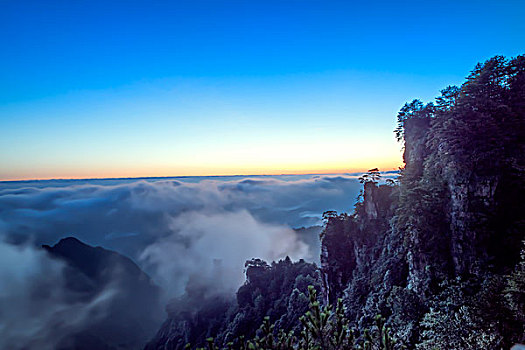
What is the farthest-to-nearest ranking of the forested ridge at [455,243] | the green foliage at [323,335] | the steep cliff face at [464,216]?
the steep cliff face at [464,216] < the forested ridge at [455,243] < the green foliage at [323,335]

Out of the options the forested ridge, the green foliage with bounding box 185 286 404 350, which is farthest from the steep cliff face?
the green foliage with bounding box 185 286 404 350

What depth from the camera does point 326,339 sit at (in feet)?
28.6

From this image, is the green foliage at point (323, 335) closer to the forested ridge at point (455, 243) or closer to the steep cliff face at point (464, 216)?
the forested ridge at point (455, 243)

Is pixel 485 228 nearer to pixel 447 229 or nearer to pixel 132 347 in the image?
pixel 447 229

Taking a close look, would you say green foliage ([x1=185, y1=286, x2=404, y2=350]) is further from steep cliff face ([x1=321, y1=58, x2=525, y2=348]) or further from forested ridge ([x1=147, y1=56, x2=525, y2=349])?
steep cliff face ([x1=321, y1=58, x2=525, y2=348])

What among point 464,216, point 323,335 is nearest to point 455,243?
point 464,216

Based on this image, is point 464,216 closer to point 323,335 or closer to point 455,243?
point 455,243

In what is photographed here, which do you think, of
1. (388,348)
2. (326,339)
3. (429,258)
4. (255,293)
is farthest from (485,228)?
(255,293)

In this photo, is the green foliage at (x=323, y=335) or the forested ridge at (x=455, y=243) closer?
the green foliage at (x=323, y=335)

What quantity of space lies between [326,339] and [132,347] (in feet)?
611

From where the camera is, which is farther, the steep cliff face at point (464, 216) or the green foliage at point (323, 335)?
the steep cliff face at point (464, 216)

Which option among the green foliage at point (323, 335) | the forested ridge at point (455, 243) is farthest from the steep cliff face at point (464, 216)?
the green foliage at point (323, 335)

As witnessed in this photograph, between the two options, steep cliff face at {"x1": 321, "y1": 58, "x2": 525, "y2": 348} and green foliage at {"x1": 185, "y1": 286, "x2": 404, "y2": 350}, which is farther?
steep cliff face at {"x1": 321, "y1": 58, "x2": 525, "y2": 348}

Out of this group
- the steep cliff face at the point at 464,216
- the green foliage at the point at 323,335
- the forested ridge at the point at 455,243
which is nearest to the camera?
the green foliage at the point at 323,335
